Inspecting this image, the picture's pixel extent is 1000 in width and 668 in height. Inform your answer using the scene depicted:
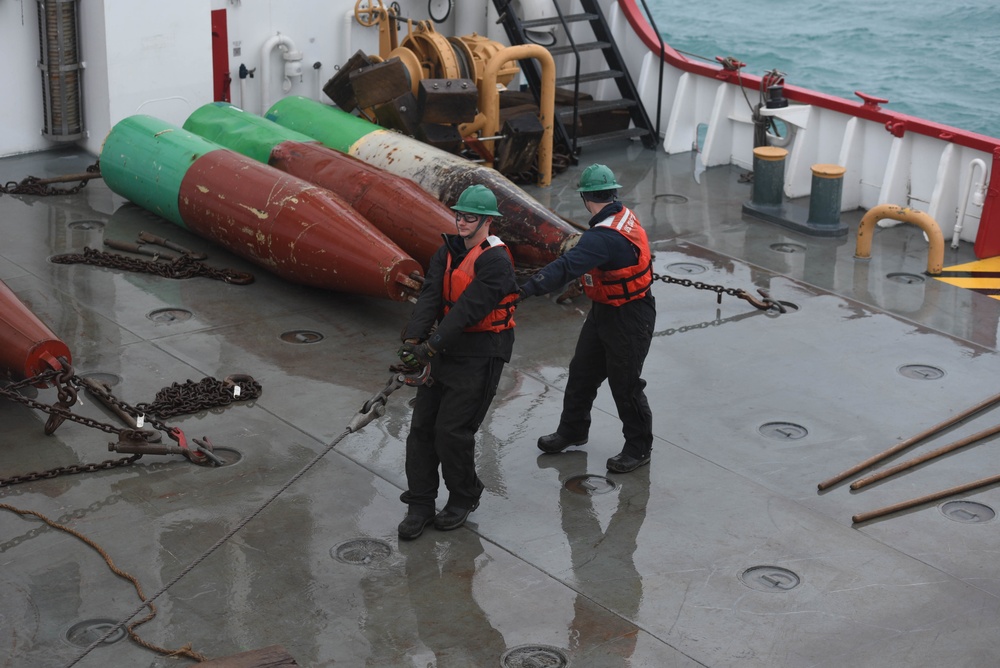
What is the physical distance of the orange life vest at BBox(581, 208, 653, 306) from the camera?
6535 millimetres

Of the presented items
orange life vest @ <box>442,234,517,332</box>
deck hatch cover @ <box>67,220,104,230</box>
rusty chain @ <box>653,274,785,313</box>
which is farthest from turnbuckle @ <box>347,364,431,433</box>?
deck hatch cover @ <box>67,220,104,230</box>

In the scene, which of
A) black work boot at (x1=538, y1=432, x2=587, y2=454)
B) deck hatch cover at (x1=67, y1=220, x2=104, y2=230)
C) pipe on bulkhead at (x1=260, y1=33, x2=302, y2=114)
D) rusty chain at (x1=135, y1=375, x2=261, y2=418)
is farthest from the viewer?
pipe on bulkhead at (x1=260, y1=33, x2=302, y2=114)

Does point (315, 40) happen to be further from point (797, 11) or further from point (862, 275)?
point (797, 11)

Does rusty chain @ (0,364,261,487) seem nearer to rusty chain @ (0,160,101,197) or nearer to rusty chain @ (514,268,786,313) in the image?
rusty chain @ (514,268,786,313)

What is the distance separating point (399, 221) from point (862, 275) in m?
3.85

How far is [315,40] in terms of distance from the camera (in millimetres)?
13086

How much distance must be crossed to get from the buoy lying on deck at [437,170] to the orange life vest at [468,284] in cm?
327

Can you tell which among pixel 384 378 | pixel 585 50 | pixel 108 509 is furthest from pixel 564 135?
pixel 108 509

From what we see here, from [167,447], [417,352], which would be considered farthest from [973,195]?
[167,447]

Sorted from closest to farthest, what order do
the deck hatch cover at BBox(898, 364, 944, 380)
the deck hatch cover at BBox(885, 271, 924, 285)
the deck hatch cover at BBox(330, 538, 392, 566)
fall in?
the deck hatch cover at BBox(330, 538, 392, 566) < the deck hatch cover at BBox(898, 364, 944, 380) < the deck hatch cover at BBox(885, 271, 924, 285)

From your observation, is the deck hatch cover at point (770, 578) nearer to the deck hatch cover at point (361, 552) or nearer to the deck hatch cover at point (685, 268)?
the deck hatch cover at point (361, 552)

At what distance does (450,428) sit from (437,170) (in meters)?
4.33

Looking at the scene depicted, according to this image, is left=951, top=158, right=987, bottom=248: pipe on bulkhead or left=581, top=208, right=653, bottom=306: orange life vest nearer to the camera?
left=581, top=208, right=653, bottom=306: orange life vest

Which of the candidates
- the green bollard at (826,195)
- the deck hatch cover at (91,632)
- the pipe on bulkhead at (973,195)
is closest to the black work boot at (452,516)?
the deck hatch cover at (91,632)
